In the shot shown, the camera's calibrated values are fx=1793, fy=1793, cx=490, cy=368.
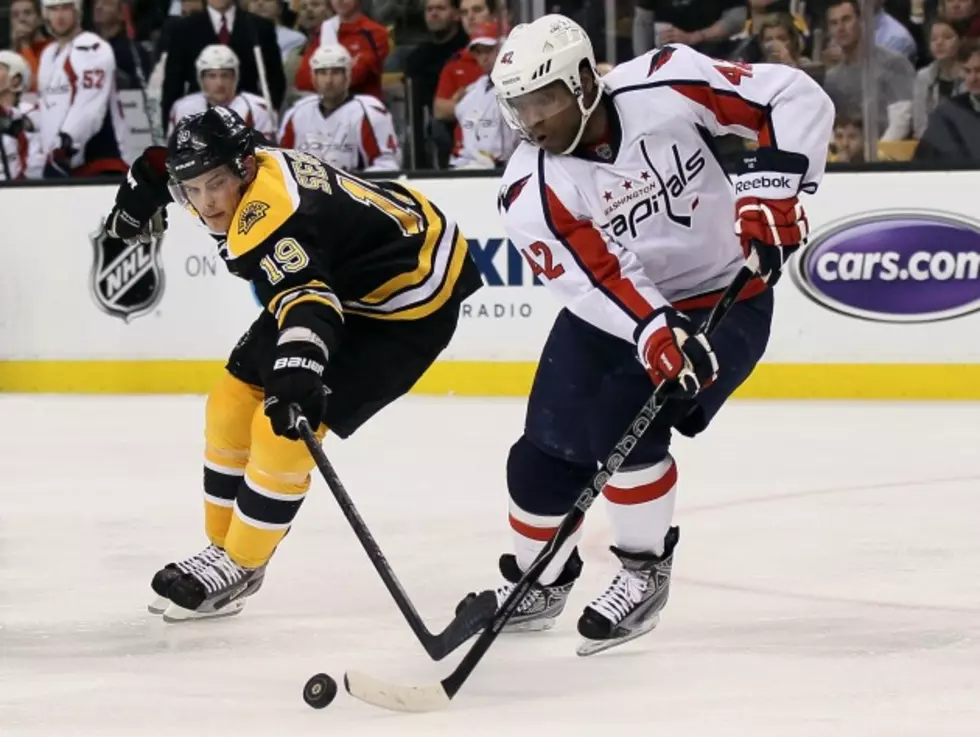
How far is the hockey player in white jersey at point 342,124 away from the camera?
21.7ft

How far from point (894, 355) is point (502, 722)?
12.0ft

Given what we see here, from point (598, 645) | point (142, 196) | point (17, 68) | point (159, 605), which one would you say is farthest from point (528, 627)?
point (17, 68)

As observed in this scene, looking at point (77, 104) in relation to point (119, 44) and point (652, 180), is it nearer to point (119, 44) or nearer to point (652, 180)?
point (119, 44)

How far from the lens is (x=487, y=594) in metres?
2.87

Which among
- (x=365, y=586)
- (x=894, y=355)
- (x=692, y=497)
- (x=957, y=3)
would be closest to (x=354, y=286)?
(x=365, y=586)

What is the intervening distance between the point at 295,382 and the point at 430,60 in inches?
157

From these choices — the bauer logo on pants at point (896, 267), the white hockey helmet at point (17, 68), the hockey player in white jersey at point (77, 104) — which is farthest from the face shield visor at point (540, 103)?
the white hockey helmet at point (17, 68)

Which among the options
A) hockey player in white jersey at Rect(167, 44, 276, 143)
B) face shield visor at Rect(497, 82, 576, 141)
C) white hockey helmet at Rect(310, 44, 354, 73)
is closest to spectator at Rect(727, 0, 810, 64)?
white hockey helmet at Rect(310, 44, 354, 73)

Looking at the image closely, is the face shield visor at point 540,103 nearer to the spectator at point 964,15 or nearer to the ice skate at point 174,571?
the ice skate at point 174,571

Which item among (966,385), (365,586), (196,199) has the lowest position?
(966,385)

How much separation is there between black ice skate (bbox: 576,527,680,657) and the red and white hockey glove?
1.78 ft

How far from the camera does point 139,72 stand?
7219 millimetres

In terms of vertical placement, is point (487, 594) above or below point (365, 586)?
above

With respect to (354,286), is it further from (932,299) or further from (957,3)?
(957,3)
